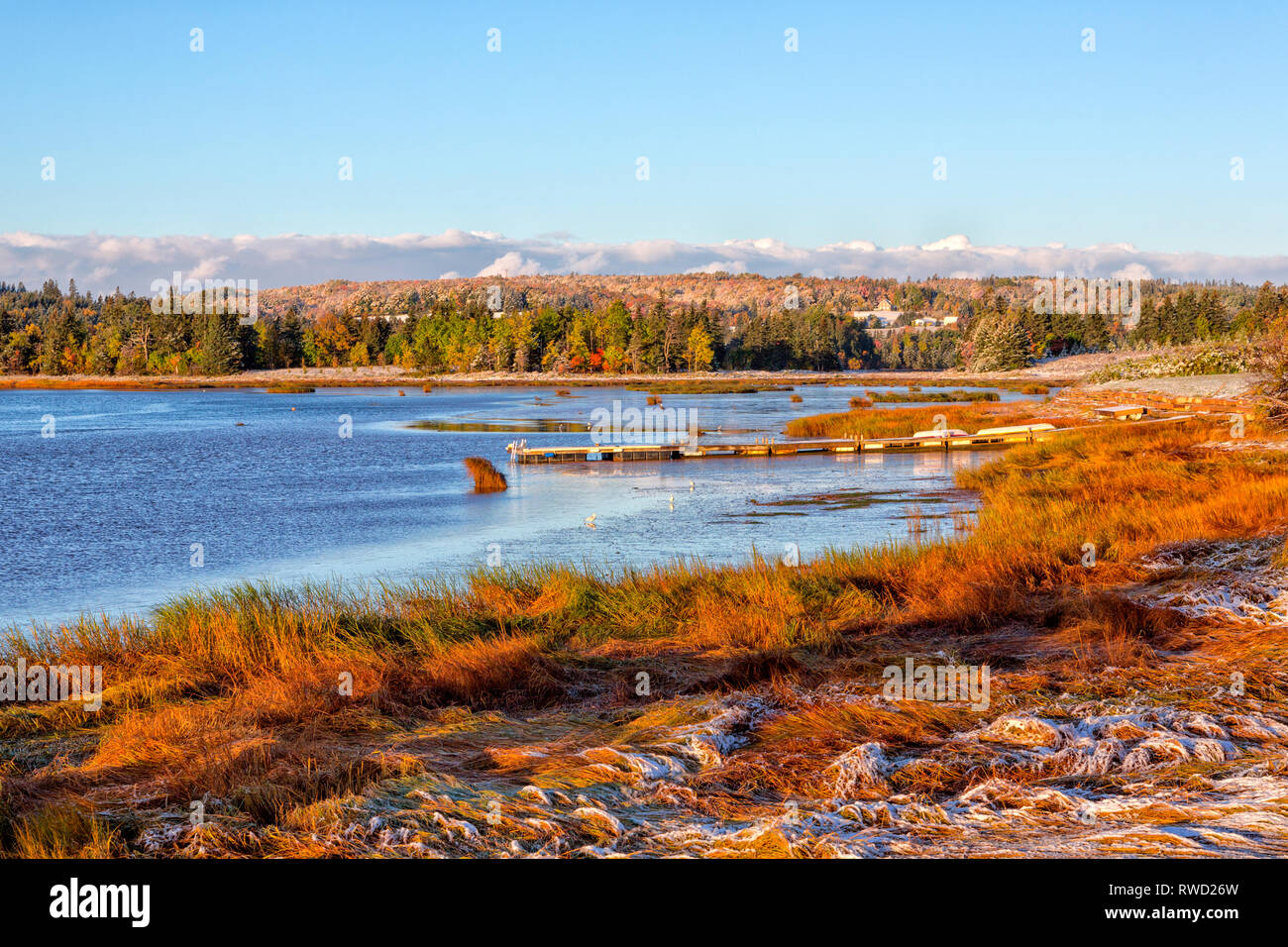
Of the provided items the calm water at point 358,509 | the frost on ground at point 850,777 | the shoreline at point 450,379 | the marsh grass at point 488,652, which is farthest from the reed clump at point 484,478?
the shoreline at point 450,379

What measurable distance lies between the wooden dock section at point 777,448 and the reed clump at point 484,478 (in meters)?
6.66

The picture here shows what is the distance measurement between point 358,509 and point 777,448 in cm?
2027

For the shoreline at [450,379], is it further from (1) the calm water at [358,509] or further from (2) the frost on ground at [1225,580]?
(2) the frost on ground at [1225,580]

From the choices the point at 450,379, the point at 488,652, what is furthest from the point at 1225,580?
the point at 450,379

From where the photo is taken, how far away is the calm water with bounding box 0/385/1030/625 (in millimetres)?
20391

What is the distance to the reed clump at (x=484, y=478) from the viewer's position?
109ft

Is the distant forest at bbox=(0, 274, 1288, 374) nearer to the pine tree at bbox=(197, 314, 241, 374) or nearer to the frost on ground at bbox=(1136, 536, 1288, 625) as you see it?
the pine tree at bbox=(197, 314, 241, 374)

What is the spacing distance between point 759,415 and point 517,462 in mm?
34782

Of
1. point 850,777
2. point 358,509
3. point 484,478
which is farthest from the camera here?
point 484,478

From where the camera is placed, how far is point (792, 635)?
10898mm

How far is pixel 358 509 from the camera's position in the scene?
29.3 meters

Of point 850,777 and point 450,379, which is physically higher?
point 450,379

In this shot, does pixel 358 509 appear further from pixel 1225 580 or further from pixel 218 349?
pixel 218 349
